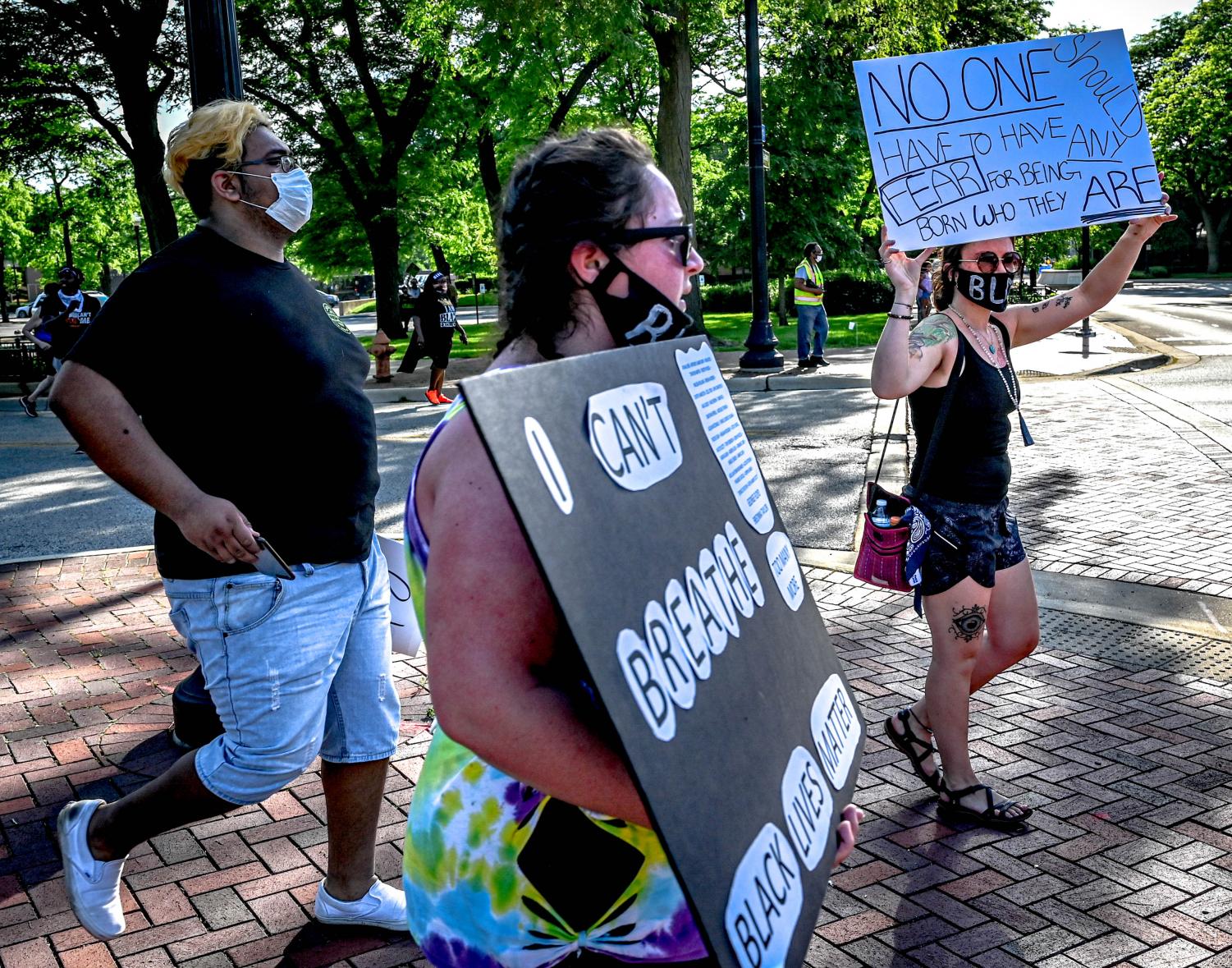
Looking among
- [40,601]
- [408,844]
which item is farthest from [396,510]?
[408,844]

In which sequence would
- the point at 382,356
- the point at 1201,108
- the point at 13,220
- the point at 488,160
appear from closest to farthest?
the point at 382,356 → the point at 488,160 → the point at 13,220 → the point at 1201,108

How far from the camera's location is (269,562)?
2.66 meters

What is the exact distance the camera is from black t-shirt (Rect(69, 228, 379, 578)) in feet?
8.70

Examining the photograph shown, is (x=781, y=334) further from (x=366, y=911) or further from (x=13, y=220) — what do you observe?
(x=13, y=220)

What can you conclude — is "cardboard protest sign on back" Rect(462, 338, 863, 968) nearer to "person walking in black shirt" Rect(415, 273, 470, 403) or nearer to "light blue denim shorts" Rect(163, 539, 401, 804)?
"light blue denim shorts" Rect(163, 539, 401, 804)

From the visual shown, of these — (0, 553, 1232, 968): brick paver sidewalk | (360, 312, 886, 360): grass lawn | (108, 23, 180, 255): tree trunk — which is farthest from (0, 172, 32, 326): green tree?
(0, 553, 1232, 968): brick paver sidewalk

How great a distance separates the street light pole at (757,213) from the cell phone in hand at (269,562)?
15.3 metres

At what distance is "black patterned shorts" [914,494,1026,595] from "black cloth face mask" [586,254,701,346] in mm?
2371

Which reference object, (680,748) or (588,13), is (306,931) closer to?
(680,748)

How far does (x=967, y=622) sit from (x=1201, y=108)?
6286 centimetres

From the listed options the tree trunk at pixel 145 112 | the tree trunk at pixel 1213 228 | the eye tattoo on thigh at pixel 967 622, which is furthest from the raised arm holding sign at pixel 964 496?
the tree trunk at pixel 1213 228

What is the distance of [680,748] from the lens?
1124 mm

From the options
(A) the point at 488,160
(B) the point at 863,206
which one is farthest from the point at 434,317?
(B) the point at 863,206

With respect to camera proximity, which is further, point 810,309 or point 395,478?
point 810,309
